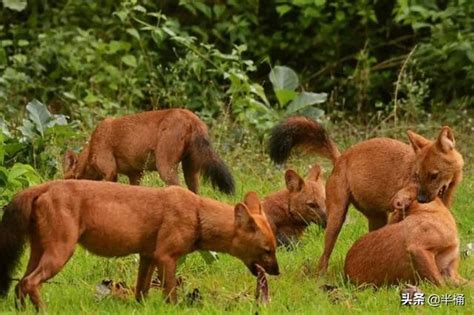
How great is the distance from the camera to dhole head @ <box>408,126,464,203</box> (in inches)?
372

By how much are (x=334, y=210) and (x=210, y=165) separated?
1554 millimetres

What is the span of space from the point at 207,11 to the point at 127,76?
5.12ft

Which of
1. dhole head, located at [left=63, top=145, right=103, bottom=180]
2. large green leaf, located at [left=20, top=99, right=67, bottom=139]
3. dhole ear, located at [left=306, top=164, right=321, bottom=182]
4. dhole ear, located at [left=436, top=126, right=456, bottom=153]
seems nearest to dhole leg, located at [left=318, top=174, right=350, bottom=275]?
dhole ear, located at [left=436, top=126, right=456, bottom=153]

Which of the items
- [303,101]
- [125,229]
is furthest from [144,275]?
[303,101]

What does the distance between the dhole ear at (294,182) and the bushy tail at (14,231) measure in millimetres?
3376

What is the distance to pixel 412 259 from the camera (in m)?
8.71

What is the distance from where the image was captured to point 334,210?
9805 millimetres

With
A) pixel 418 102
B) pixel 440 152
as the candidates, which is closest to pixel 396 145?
pixel 440 152

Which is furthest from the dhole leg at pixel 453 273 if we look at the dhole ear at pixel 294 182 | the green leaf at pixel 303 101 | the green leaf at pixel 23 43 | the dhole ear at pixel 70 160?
the green leaf at pixel 23 43

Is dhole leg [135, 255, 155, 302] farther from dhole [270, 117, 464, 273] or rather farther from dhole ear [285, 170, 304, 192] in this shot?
dhole ear [285, 170, 304, 192]

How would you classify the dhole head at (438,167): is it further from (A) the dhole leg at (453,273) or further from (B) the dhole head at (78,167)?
(B) the dhole head at (78,167)

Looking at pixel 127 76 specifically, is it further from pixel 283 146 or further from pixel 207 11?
pixel 283 146

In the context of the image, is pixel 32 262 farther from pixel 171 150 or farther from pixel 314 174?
pixel 314 174

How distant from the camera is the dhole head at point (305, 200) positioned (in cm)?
1097
